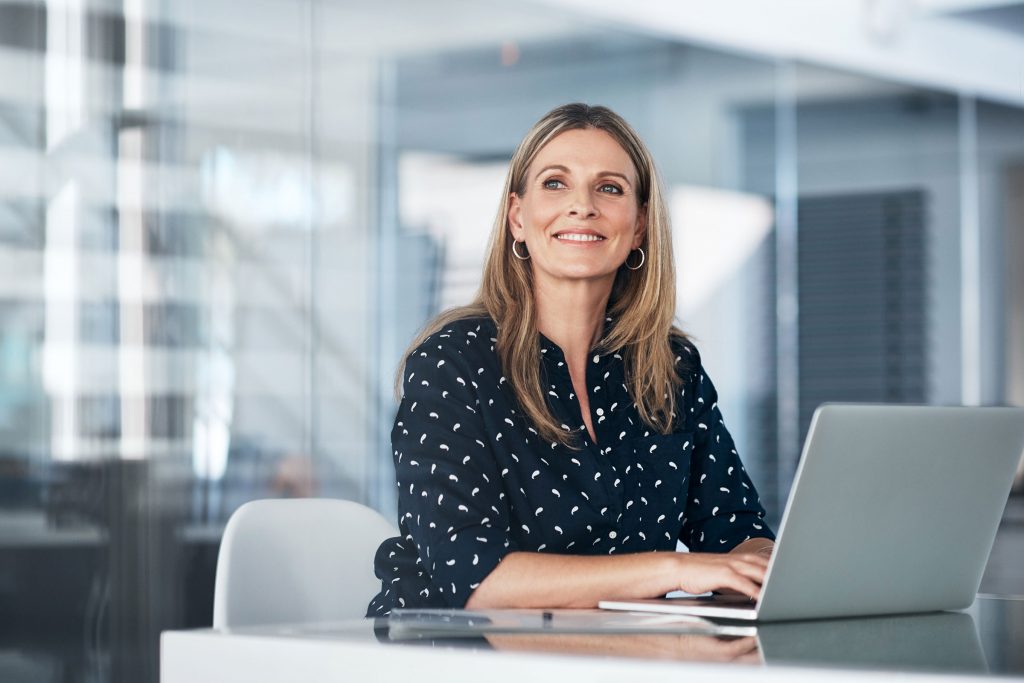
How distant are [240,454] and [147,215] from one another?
0.74m

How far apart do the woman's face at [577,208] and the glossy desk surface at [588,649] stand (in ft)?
2.55

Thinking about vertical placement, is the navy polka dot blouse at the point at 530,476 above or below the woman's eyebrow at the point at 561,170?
below

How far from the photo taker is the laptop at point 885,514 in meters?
1.37

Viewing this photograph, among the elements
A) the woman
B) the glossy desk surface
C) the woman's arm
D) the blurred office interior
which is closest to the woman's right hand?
the woman's arm

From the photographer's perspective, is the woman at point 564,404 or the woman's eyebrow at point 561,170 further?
the woman's eyebrow at point 561,170

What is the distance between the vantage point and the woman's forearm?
1.60 meters

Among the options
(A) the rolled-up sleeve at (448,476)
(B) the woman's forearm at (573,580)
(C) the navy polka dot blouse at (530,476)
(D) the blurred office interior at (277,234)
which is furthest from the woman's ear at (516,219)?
(D) the blurred office interior at (277,234)

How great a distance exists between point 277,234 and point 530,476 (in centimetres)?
255

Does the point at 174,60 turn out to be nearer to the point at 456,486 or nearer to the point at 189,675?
the point at 456,486

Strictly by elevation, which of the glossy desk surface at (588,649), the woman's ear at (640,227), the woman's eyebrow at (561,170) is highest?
the woman's eyebrow at (561,170)

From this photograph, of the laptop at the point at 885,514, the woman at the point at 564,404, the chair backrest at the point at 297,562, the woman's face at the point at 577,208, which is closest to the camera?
the laptop at the point at 885,514

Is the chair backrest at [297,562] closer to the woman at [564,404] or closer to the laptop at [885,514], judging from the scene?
the woman at [564,404]

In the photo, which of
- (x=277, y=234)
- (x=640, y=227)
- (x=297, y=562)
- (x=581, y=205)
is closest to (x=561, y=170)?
(x=581, y=205)

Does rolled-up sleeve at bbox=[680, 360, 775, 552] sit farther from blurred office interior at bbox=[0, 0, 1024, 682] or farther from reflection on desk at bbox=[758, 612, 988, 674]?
blurred office interior at bbox=[0, 0, 1024, 682]
